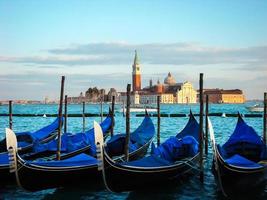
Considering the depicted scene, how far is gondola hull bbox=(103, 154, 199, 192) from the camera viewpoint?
7.25 meters

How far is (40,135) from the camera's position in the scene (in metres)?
13.2

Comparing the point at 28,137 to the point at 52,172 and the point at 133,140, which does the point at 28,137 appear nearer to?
the point at 133,140

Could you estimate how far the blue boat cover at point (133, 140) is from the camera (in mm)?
10539

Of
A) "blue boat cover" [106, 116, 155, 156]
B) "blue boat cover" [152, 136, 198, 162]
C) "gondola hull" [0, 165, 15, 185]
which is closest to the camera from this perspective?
"gondola hull" [0, 165, 15, 185]

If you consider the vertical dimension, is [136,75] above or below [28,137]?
above

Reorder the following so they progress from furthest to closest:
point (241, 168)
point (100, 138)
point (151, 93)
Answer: point (151, 93), point (241, 168), point (100, 138)

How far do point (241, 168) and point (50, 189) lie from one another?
363 cm

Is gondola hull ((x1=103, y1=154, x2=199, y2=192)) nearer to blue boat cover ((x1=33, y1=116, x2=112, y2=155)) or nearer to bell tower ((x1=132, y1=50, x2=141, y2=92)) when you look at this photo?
blue boat cover ((x1=33, y1=116, x2=112, y2=155))

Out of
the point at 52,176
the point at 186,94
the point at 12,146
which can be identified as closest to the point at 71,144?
the point at 52,176

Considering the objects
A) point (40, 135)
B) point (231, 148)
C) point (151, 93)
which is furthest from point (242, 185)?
point (151, 93)

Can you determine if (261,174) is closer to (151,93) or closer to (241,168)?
(241,168)

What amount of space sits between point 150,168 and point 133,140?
3.83 metres

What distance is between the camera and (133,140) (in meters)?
11.6

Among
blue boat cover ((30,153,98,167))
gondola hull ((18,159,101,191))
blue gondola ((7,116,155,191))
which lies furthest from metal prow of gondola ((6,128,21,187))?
blue boat cover ((30,153,98,167))
